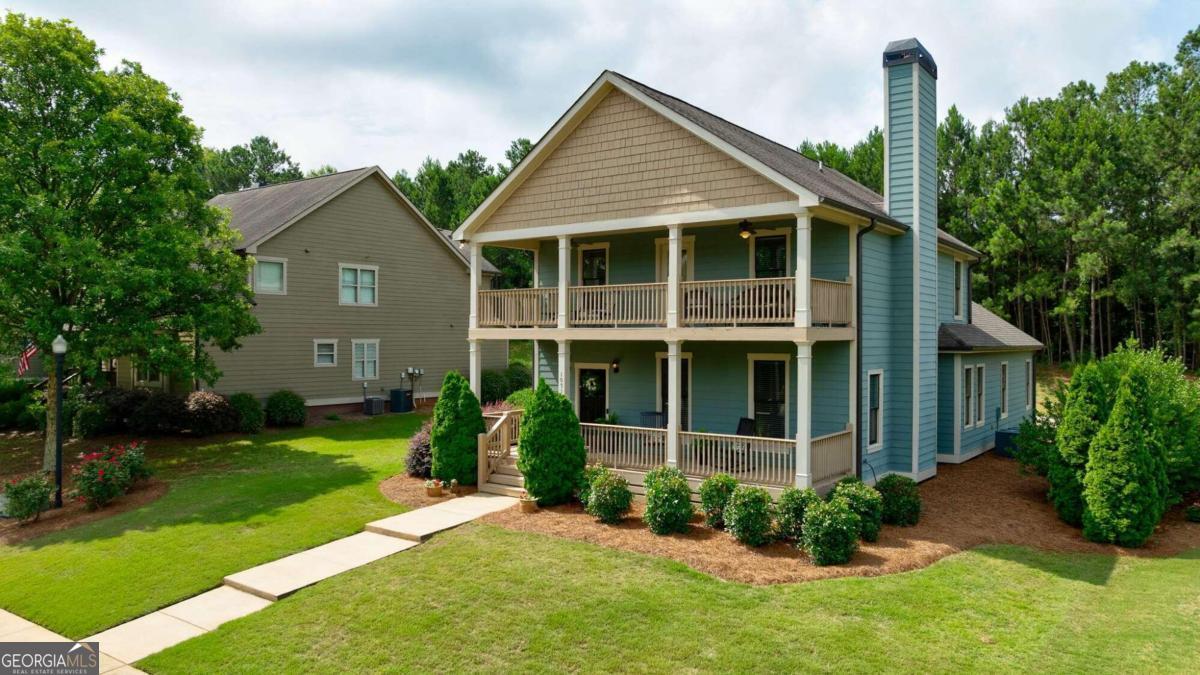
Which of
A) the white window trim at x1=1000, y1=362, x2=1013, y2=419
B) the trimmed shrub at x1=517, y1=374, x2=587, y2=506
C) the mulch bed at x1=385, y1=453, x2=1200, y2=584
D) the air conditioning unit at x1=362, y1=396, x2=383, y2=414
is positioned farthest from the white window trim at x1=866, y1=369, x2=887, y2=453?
the air conditioning unit at x1=362, y1=396, x2=383, y2=414

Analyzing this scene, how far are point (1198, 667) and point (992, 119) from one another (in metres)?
40.6

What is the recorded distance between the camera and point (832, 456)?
12.8m

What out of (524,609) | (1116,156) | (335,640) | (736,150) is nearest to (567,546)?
(524,609)

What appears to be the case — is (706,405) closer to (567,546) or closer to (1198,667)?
(567,546)

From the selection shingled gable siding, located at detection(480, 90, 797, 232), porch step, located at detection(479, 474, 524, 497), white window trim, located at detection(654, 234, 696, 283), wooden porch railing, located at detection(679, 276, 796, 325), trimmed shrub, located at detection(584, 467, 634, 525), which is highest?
shingled gable siding, located at detection(480, 90, 797, 232)

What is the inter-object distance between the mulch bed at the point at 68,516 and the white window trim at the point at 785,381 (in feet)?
40.8

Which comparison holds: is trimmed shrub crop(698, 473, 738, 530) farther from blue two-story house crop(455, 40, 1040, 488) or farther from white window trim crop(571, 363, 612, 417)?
white window trim crop(571, 363, 612, 417)

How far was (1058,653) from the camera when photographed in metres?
7.50

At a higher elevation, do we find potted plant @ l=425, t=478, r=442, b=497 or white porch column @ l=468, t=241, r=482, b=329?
white porch column @ l=468, t=241, r=482, b=329

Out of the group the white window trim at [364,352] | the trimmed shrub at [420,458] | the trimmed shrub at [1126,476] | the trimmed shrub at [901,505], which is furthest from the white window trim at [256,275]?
the trimmed shrub at [1126,476]

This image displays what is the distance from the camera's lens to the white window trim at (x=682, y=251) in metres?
→ 15.6

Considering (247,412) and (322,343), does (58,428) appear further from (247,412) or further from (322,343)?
(322,343)

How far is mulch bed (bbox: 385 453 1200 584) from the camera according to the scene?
9.94 metres

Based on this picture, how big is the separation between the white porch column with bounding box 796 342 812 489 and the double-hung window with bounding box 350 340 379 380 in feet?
62.6
